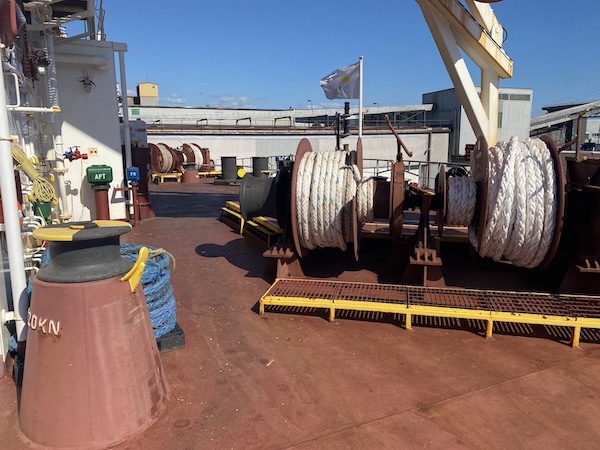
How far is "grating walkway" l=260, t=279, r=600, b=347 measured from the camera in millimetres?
4473

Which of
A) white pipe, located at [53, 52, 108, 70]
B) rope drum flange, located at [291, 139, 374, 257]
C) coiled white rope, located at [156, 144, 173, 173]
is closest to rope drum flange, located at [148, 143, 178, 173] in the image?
coiled white rope, located at [156, 144, 173, 173]

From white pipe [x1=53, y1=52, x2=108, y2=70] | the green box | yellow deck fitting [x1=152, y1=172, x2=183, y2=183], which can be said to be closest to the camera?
white pipe [x1=53, y1=52, x2=108, y2=70]

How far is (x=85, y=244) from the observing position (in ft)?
9.96

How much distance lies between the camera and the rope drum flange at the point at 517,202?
505 cm

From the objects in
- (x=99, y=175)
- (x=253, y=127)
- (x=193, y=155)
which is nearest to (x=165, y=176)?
(x=193, y=155)

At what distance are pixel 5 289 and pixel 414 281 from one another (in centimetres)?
429

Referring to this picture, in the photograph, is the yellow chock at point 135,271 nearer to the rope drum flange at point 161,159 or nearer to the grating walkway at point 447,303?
the grating walkway at point 447,303

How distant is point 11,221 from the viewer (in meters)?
3.43

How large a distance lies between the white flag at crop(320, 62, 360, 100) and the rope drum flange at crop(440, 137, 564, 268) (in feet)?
34.9

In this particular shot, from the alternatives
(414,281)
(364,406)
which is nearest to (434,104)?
(414,281)

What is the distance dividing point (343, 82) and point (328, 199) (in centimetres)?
1110

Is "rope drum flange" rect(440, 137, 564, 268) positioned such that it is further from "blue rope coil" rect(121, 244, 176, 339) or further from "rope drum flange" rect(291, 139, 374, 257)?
"blue rope coil" rect(121, 244, 176, 339)

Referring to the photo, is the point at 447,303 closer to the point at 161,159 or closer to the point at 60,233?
the point at 60,233

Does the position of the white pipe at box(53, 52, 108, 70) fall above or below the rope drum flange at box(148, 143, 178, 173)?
above
